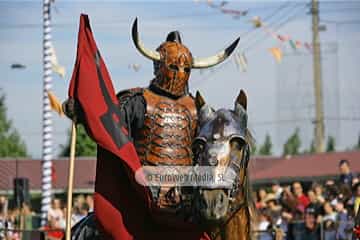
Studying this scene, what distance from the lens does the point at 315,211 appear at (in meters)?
13.3

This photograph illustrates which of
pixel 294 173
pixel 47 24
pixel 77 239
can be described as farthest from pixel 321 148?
pixel 77 239

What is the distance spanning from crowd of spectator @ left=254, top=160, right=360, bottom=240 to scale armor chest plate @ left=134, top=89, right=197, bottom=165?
15.1 ft

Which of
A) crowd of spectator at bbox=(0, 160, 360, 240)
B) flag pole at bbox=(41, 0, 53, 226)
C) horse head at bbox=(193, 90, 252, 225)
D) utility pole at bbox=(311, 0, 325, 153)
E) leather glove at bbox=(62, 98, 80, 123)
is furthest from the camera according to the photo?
utility pole at bbox=(311, 0, 325, 153)

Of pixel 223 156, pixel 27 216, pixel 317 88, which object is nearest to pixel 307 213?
pixel 27 216

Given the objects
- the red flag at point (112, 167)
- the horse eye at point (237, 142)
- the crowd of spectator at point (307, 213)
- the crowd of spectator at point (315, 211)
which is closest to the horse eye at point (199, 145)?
the horse eye at point (237, 142)

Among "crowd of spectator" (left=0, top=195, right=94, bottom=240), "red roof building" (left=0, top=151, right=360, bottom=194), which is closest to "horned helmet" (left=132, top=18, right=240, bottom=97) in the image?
"crowd of spectator" (left=0, top=195, right=94, bottom=240)

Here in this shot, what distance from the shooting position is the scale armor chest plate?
7633 millimetres

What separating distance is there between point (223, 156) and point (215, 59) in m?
1.52

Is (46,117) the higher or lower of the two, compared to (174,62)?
higher

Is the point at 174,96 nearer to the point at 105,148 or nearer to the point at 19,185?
the point at 105,148

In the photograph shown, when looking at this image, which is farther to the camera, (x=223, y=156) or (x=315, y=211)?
(x=315, y=211)

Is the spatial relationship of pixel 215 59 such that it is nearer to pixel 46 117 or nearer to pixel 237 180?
pixel 237 180

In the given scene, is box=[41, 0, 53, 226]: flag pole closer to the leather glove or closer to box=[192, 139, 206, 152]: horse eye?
the leather glove

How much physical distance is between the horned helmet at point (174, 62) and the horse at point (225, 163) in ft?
2.54
